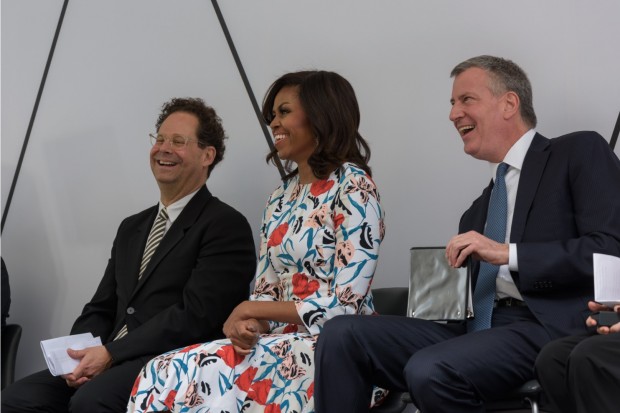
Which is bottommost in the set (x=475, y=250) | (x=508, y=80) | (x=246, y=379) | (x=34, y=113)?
(x=246, y=379)

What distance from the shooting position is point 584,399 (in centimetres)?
245

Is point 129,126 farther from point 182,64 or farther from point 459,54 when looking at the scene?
point 459,54

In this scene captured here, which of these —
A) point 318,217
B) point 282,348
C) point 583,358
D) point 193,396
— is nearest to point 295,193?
point 318,217

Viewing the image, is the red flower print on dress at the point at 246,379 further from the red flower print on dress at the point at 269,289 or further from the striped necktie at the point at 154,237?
the striped necktie at the point at 154,237

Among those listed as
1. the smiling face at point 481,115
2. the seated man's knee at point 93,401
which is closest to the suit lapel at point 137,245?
the seated man's knee at point 93,401

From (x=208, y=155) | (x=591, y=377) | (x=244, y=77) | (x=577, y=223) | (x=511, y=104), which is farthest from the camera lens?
(x=244, y=77)

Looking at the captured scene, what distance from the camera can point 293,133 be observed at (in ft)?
12.3

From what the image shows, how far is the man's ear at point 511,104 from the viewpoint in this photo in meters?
3.35

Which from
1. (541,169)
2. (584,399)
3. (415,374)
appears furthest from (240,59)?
(584,399)

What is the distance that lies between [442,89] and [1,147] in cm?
267

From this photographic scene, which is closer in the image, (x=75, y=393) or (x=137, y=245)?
(x=75, y=393)

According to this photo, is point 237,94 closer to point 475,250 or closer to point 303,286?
point 303,286

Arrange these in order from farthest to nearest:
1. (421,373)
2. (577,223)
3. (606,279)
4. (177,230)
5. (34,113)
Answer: (34,113) → (177,230) → (577,223) → (421,373) → (606,279)

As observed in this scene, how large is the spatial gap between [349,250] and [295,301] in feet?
0.88
